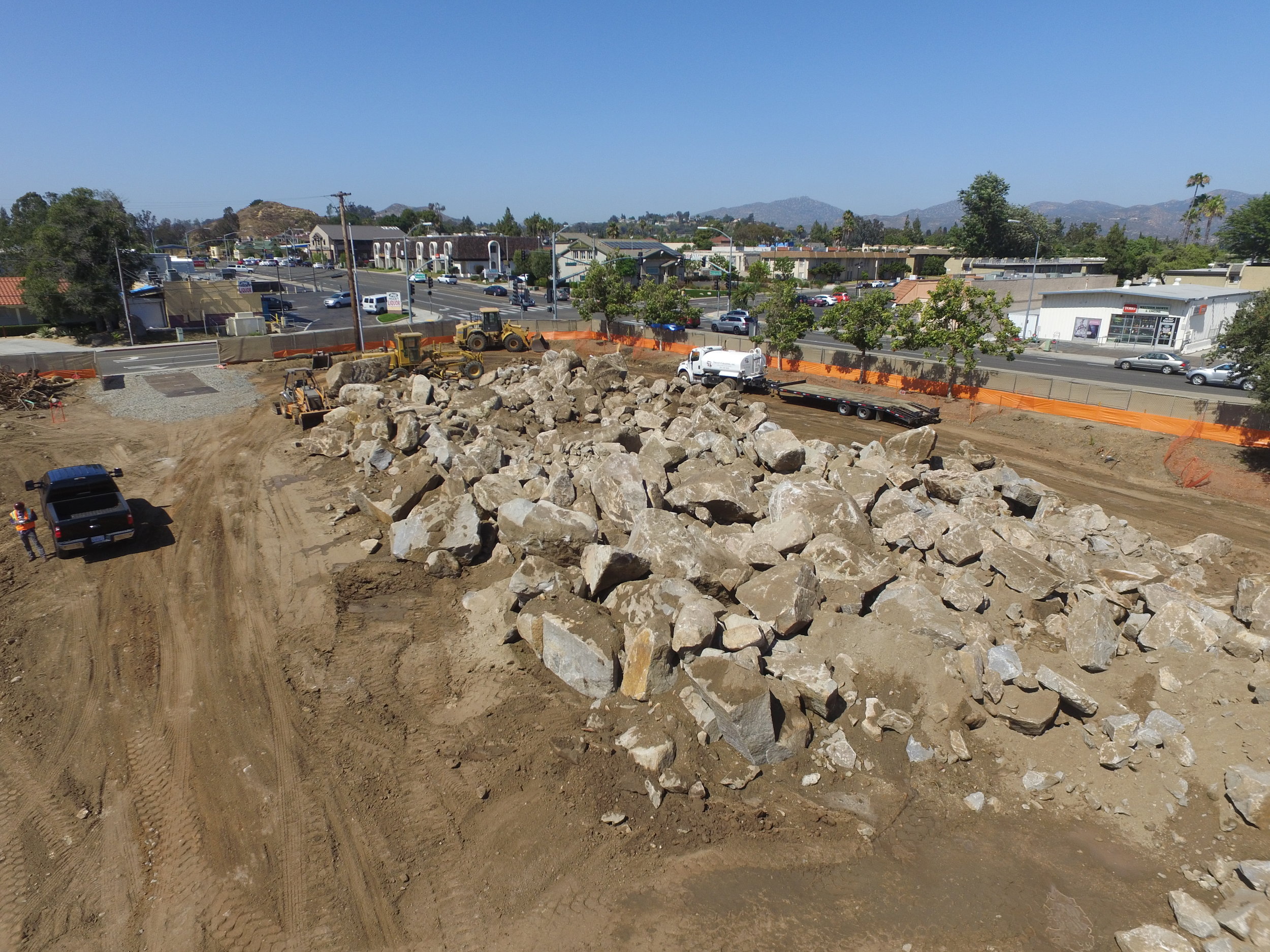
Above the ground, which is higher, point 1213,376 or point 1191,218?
point 1191,218

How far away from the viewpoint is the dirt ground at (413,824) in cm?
815

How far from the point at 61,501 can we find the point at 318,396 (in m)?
11.4

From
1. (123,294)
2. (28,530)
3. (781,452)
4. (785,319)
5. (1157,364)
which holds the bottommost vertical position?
(28,530)

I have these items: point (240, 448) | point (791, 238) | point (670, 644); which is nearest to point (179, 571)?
point (240, 448)

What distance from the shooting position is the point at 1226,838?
9.06 m

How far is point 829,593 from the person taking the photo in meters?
13.1

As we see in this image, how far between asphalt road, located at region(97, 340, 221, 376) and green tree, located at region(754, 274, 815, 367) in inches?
1200

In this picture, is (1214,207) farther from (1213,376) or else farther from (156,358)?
(156,358)

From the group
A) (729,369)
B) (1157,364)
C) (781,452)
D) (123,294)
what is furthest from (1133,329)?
(123,294)

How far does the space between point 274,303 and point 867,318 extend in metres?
48.0

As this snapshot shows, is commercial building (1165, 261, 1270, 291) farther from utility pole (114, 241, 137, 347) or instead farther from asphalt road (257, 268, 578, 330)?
utility pole (114, 241, 137, 347)

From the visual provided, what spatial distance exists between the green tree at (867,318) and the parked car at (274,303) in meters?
43.5

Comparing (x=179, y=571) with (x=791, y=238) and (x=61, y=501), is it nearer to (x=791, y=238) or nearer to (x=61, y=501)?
(x=61, y=501)

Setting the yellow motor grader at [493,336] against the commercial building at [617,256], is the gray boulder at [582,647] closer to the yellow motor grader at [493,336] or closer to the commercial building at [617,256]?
the yellow motor grader at [493,336]
